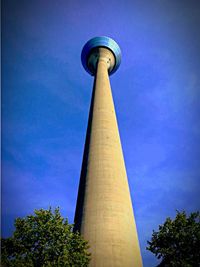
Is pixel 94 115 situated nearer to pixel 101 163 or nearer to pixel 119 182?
pixel 101 163

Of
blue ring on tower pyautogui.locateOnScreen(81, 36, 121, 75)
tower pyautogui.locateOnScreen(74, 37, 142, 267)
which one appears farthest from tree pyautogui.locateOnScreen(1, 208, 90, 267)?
blue ring on tower pyautogui.locateOnScreen(81, 36, 121, 75)

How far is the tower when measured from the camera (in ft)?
59.4

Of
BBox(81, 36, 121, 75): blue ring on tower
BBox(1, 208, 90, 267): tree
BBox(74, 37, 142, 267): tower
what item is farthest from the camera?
BBox(81, 36, 121, 75): blue ring on tower

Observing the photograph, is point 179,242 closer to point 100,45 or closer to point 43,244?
point 43,244

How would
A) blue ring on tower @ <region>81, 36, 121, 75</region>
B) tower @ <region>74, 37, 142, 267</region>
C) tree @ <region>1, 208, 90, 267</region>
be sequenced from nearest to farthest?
tree @ <region>1, 208, 90, 267</region> → tower @ <region>74, 37, 142, 267</region> → blue ring on tower @ <region>81, 36, 121, 75</region>

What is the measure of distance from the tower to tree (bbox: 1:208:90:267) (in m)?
3.85

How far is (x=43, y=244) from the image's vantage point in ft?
45.9

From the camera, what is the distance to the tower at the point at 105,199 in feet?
59.4

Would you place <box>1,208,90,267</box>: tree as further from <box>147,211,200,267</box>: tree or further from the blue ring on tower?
the blue ring on tower

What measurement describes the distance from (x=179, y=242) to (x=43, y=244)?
8814 mm

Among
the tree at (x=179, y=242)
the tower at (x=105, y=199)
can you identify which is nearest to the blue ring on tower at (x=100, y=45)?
the tower at (x=105, y=199)

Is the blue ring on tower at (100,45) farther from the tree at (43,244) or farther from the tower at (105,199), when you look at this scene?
the tree at (43,244)

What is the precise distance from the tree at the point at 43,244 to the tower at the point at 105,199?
385 cm

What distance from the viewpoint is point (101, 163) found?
2330cm
